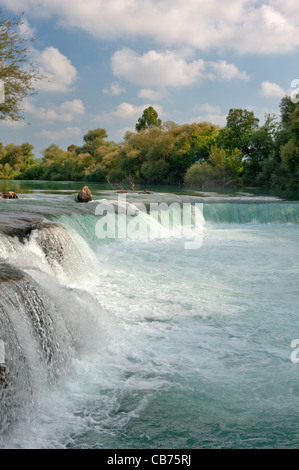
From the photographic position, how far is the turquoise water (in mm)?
2906

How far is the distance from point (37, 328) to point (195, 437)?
1621mm

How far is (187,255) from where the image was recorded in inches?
374

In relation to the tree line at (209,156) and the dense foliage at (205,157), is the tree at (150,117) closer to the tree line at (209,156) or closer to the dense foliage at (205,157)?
the dense foliage at (205,157)

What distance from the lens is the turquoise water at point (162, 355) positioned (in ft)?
9.53

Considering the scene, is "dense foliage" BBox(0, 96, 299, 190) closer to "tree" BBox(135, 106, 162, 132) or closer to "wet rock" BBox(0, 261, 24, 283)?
"tree" BBox(135, 106, 162, 132)

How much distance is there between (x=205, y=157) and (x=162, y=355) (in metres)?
39.5

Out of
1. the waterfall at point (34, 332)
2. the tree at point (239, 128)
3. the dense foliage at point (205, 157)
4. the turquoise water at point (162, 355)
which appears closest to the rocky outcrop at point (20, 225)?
the turquoise water at point (162, 355)

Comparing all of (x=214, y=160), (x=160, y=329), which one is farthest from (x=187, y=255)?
(x=214, y=160)

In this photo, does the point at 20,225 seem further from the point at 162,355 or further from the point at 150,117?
the point at 150,117

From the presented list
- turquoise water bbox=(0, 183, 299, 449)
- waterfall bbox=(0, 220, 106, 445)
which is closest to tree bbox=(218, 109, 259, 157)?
turquoise water bbox=(0, 183, 299, 449)

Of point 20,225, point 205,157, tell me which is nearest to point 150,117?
point 205,157

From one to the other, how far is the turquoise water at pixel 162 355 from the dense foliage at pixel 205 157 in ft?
58.9

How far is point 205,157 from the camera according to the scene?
42031 millimetres

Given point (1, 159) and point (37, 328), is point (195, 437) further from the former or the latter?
point (1, 159)
